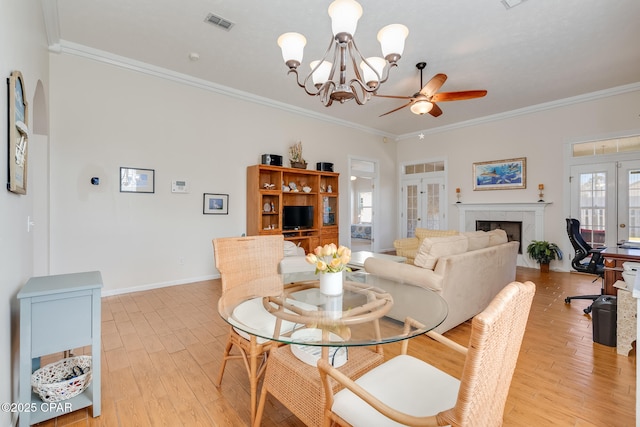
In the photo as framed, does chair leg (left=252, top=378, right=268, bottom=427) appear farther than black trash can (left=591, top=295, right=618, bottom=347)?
No

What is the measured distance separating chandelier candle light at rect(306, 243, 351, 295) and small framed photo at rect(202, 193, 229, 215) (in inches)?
141

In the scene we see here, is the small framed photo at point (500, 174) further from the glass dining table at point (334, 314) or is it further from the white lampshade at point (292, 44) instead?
the white lampshade at point (292, 44)

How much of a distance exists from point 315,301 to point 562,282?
497cm

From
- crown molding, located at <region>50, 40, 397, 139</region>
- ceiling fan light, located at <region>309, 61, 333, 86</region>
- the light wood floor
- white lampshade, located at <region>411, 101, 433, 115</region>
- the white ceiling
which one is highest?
the white ceiling

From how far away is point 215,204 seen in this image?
4.91m

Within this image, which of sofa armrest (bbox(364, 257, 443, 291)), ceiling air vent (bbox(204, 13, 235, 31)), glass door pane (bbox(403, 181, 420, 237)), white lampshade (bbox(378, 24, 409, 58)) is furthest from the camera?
glass door pane (bbox(403, 181, 420, 237))

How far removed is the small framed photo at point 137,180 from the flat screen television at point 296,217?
2.17 m

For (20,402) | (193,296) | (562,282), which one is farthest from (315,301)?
(562,282)

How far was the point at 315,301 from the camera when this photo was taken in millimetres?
1712

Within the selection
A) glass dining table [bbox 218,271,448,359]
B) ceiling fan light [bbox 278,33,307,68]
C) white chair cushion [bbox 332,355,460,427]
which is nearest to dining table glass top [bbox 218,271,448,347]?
glass dining table [bbox 218,271,448,359]

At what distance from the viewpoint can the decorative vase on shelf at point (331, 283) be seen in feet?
5.64

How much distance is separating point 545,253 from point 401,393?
580cm

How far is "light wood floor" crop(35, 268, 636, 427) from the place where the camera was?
1729 mm

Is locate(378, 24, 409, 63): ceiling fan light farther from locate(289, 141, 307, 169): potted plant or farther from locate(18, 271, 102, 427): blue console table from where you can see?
locate(289, 141, 307, 169): potted plant
